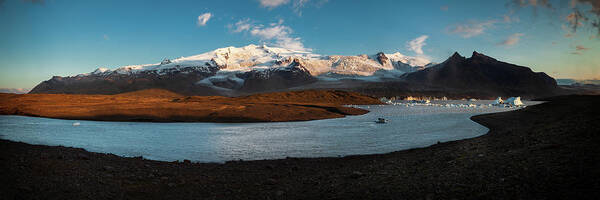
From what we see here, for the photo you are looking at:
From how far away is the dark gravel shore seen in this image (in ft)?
25.7

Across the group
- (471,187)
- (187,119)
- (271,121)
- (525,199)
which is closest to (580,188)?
(525,199)

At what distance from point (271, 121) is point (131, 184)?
36015 millimetres

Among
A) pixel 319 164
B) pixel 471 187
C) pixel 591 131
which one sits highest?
pixel 591 131

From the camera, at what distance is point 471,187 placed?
27.2 feet

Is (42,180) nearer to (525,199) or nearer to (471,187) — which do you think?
(471,187)

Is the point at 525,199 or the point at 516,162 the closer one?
the point at 525,199

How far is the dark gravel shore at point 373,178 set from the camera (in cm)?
784

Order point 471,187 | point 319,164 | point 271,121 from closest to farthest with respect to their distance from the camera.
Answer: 1. point 471,187
2. point 319,164
3. point 271,121

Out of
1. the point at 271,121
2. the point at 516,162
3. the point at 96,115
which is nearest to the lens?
the point at 516,162

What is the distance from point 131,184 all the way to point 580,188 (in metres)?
13.5

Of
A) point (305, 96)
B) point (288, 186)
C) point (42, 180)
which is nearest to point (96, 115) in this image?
point (42, 180)

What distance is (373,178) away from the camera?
10.9 meters

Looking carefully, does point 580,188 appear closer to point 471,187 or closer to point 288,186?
point 471,187

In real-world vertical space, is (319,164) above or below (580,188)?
below
